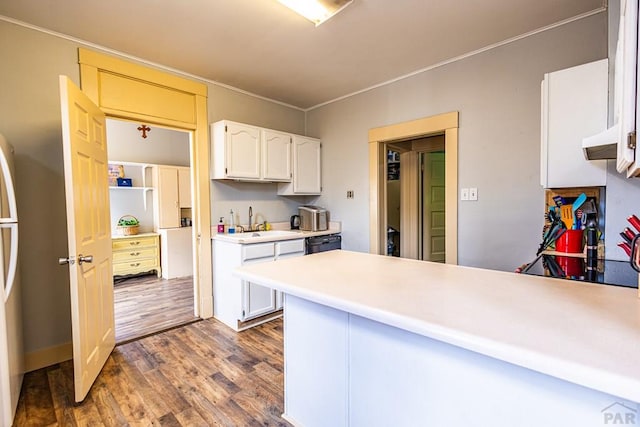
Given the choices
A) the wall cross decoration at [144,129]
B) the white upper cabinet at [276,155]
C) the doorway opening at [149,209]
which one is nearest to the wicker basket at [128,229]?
the doorway opening at [149,209]

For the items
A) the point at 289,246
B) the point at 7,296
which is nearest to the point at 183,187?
the point at 289,246

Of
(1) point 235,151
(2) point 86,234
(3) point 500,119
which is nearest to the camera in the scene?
(2) point 86,234

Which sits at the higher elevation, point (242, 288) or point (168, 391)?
point (242, 288)

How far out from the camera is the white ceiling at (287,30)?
1910 millimetres

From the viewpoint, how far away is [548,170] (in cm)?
186

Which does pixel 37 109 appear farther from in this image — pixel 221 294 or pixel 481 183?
pixel 481 183

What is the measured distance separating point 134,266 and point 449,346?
4785 mm

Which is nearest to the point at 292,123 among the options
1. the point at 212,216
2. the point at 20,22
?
the point at 212,216

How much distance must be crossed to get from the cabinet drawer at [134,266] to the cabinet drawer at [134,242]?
0.76 feet

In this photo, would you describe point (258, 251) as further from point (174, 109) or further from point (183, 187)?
point (183, 187)

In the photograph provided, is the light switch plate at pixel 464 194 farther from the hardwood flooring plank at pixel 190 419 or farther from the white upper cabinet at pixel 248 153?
the hardwood flooring plank at pixel 190 419

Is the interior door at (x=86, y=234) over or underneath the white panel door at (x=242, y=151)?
underneath

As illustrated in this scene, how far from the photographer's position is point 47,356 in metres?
2.20

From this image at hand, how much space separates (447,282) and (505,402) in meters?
0.41
